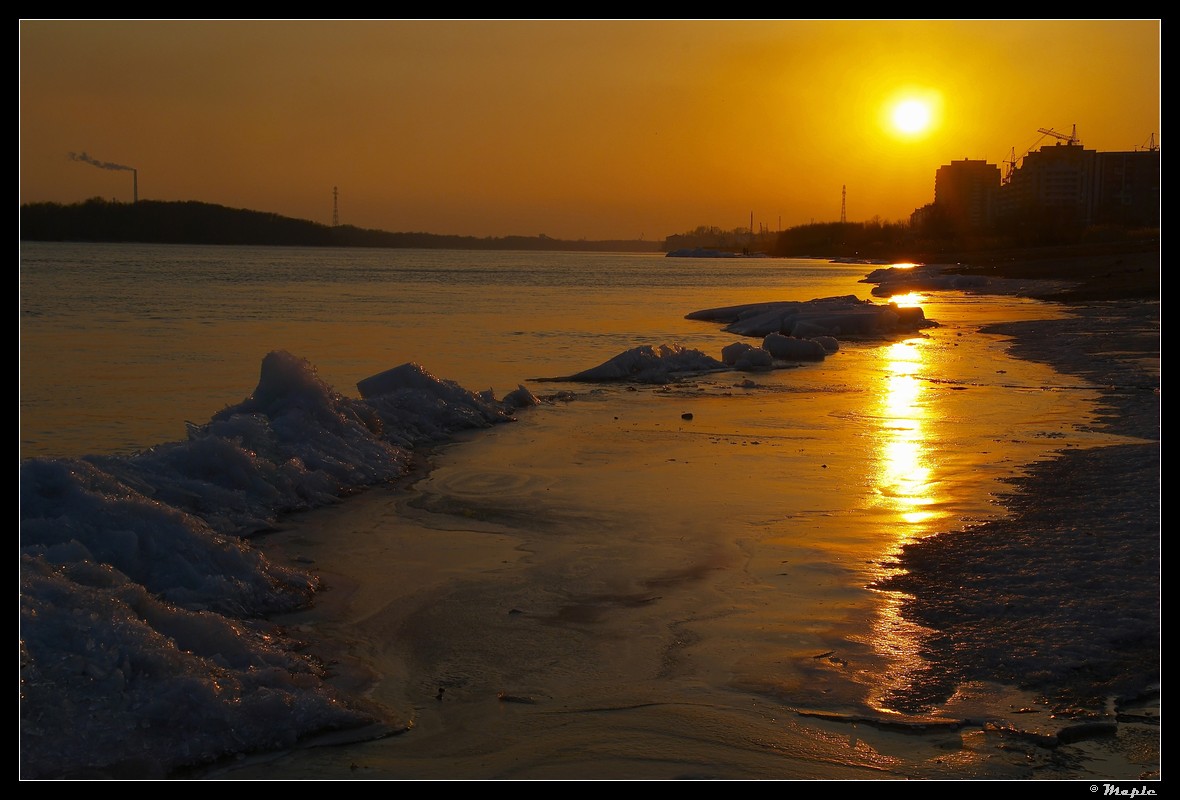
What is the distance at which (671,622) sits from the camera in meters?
5.42

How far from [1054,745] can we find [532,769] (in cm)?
196

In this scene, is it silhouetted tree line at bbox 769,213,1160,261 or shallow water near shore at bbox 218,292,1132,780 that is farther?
silhouetted tree line at bbox 769,213,1160,261

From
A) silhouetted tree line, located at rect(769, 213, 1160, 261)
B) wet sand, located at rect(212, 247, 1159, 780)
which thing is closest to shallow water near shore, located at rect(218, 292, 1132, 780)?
wet sand, located at rect(212, 247, 1159, 780)

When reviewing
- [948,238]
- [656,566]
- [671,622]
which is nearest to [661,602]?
[671,622]

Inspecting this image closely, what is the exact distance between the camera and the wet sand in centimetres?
399

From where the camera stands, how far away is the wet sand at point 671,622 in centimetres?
399

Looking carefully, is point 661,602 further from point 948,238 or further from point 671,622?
point 948,238

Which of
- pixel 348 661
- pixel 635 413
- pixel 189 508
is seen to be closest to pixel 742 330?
pixel 635 413

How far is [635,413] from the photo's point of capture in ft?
42.5

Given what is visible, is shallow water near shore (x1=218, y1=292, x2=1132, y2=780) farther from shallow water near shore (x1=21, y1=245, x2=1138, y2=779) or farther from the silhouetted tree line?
the silhouetted tree line

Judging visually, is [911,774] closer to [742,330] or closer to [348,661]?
[348,661]

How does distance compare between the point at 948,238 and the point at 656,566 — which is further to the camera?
the point at 948,238

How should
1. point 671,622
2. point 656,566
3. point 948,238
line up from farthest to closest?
point 948,238 → point 656,566 → point 671,622

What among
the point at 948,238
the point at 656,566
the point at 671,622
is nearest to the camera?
the point at 671,622
